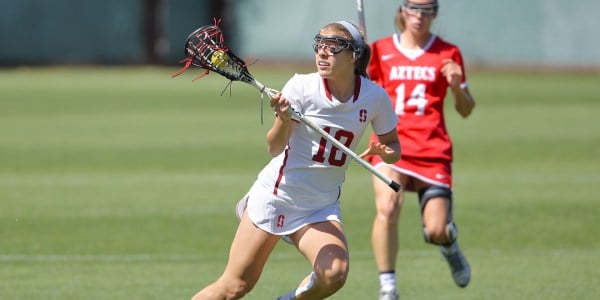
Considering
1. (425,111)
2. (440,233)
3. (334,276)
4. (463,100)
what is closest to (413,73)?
(425,111)

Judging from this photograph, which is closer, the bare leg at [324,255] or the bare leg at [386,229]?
the bare leg at [324,255]

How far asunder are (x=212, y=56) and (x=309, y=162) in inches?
38.3

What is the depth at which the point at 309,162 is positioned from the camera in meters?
7.44

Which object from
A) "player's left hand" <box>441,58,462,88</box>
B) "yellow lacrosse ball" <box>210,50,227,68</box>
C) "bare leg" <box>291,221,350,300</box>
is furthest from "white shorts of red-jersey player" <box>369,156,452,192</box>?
"yellow lacrosse ball" <box>210,50,227,68</box>

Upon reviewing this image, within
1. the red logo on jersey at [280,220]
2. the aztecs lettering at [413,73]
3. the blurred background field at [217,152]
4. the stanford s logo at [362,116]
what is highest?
the stanford s logo at [362,116]

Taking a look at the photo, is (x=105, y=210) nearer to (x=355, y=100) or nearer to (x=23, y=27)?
(x=355, y=100)

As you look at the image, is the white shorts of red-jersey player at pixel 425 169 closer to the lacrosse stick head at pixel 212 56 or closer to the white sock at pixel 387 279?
the white sock at pixel 387 279

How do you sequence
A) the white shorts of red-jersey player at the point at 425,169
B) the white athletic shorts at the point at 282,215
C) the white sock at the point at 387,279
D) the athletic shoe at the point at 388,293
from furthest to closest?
the white shorts of red-jersey player at the point at 425,169 < the white sock at the point at 387,279 < the athletic shoe at the point at 388,293 < the white athletic shorts at the point at 282,215

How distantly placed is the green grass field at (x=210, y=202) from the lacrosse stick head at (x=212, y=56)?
2.70m

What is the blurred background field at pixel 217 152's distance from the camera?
33.7 feet

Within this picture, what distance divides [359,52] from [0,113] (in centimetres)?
1779

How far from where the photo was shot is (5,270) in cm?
1011

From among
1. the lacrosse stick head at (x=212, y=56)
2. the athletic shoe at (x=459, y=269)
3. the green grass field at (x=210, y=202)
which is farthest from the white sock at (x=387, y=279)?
the lacrosse stick head at (x=212, y=56)

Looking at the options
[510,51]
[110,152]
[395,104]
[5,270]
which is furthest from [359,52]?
[510,51]
